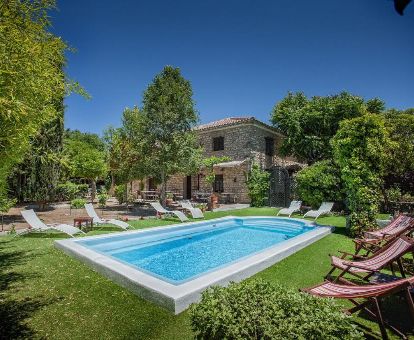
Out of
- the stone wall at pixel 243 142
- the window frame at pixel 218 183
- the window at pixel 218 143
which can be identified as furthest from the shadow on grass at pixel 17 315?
the window at pixel 218 143

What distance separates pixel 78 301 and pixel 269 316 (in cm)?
374

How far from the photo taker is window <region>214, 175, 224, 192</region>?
25.4 m

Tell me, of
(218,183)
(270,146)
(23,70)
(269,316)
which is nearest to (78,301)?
(269,316)

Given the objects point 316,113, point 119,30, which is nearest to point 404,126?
point 316,113

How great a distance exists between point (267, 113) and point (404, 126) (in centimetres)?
1380

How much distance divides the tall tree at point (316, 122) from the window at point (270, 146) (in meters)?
1.29

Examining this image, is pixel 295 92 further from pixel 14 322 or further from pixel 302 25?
pixel 14 322

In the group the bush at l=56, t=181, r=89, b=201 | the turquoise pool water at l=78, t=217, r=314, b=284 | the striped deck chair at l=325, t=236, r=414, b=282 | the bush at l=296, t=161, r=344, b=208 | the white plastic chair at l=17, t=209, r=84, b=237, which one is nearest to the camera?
the striped deck chair at l=325, t=236, r=414, b=282

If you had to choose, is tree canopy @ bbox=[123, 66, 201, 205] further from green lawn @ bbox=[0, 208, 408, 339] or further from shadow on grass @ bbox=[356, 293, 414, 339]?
shadow on grass @ bbox=[356, 293, 414, 339]

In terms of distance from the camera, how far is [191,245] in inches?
430

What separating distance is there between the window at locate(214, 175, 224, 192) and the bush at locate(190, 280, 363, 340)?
2230 cm

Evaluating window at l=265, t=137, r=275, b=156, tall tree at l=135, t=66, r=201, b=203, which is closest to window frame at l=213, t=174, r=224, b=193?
window at l=265, t=137, r=275, b=156

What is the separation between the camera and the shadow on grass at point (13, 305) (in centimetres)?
397

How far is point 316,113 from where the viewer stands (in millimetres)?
23562
